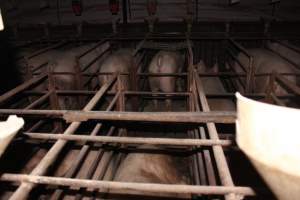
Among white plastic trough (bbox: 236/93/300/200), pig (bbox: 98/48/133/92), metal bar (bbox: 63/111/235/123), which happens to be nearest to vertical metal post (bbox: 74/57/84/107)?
pig (bbox: 98/48/133/92)

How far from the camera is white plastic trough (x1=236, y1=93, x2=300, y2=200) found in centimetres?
95

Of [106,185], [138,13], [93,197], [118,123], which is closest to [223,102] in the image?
[118,123]

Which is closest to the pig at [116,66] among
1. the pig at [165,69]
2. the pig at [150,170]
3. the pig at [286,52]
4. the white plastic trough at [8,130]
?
the pig at [165,69]

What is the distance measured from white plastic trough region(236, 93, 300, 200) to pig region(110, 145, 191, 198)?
1933 millimetres

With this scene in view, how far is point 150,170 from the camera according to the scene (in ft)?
10.5

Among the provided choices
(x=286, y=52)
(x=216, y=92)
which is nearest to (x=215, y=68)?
(x=286, y=52)

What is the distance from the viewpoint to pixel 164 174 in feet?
11.0

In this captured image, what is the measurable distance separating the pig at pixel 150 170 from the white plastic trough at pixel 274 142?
1933 millimetres

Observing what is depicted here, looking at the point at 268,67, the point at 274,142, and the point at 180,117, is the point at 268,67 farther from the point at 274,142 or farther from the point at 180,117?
the point at 274,142

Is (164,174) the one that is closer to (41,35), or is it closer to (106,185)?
(106,185)

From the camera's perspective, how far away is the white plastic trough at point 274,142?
952mm

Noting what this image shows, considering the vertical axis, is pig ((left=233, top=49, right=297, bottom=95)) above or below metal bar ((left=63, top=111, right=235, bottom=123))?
below

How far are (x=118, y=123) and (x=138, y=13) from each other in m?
8.65

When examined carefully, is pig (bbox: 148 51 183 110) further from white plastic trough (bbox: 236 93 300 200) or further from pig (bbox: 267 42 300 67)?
white plastic trough (bbox: 236 93 300 200)
